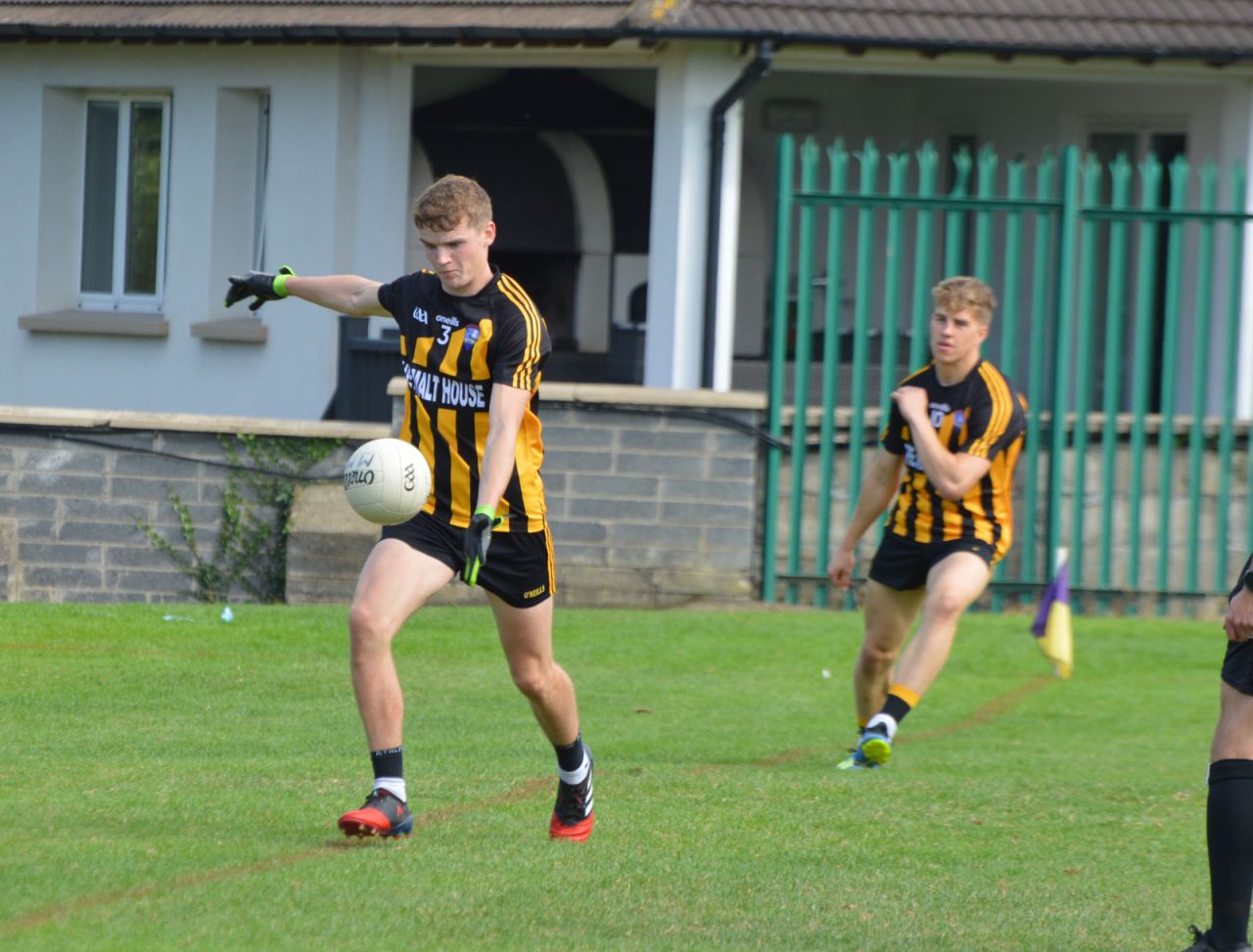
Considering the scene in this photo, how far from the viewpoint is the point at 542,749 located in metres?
7.81

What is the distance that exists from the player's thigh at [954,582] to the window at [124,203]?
958cm

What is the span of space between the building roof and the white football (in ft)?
24.7

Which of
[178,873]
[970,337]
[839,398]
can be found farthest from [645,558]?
[178,873]

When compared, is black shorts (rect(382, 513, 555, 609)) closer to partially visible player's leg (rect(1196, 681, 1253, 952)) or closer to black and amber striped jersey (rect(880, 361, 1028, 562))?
partially visible player's leg (rect(1196, 681, 1253, 952))

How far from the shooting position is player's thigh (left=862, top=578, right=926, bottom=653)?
313 inches

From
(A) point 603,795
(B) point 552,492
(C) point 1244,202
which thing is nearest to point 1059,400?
(C) point 1244,202

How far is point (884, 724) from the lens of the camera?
7441mm

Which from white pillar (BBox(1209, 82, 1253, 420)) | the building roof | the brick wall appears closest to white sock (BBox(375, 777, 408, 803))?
the brick wall

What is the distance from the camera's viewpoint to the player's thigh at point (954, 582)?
762cm

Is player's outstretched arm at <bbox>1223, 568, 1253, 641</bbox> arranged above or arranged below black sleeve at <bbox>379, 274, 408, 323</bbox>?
below

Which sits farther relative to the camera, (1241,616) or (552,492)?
(552,492)

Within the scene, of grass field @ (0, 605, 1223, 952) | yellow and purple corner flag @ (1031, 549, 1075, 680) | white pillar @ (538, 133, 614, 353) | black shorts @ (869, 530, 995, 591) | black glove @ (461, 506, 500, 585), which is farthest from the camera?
white pillar @ (538, 133, 614, 353)

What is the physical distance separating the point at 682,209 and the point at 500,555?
779cm

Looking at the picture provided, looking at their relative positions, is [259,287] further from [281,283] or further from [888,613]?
[888,613]
